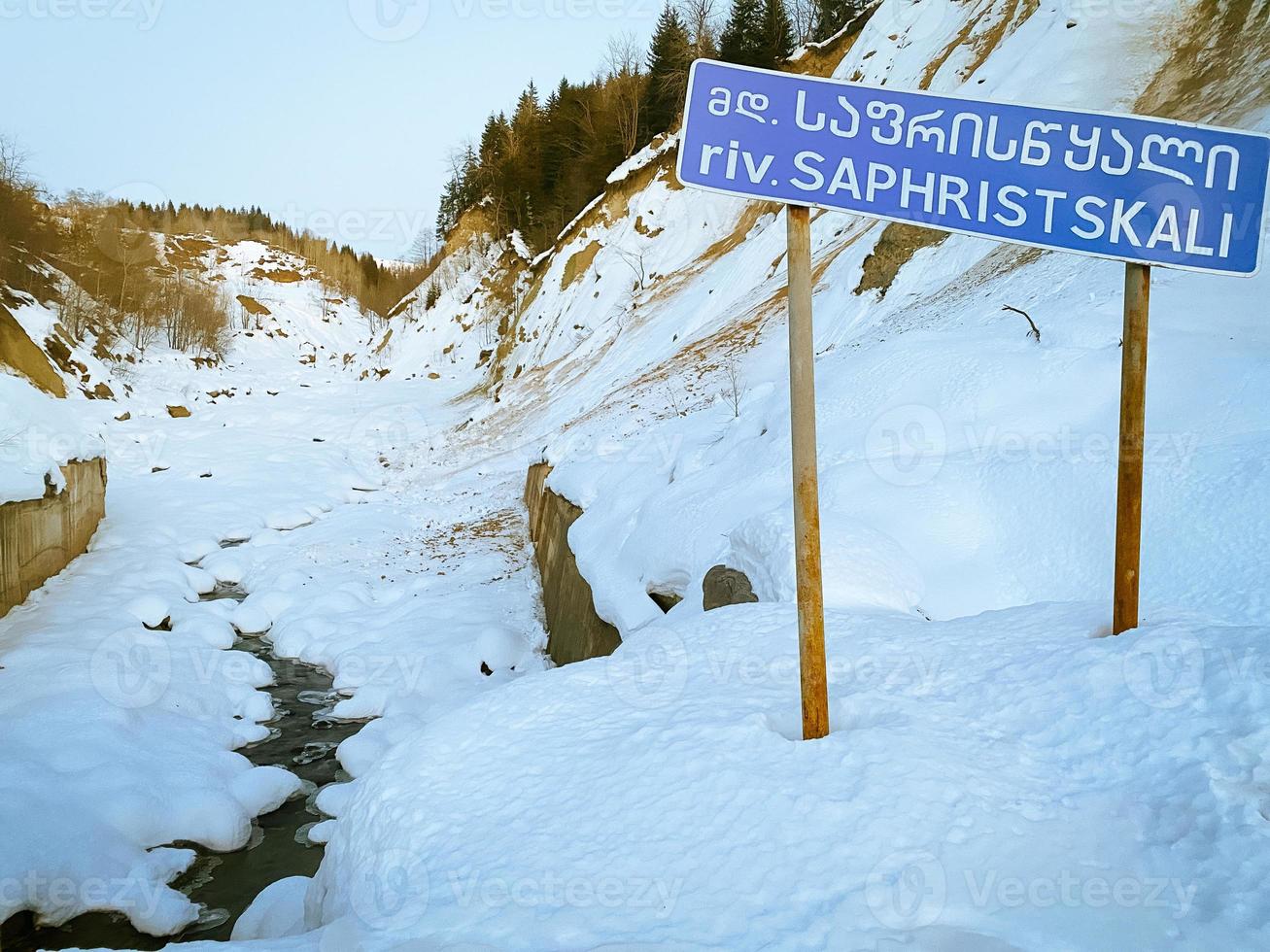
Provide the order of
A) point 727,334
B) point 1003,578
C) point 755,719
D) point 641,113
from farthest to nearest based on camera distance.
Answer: point 641,113 < point 727,334 < point 1003,578 < point 755,719

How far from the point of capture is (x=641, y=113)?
3362 centimetres

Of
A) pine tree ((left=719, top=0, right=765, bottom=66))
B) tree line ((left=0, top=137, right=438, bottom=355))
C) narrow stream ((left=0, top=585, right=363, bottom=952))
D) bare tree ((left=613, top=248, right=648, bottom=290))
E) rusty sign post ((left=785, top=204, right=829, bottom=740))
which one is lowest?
narrow stream ((left=0, top=585, right=363, bottom=952))

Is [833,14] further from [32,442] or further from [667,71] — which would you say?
[32,442]

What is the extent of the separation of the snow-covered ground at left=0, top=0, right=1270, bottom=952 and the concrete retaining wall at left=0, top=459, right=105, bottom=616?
1.10 feet

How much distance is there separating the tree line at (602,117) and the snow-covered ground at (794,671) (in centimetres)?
1757

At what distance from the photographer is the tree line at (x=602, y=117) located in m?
29.0

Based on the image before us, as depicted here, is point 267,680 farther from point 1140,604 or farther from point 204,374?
point 204,374

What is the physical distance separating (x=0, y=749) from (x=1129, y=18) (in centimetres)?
1818

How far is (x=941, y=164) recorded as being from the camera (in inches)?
105

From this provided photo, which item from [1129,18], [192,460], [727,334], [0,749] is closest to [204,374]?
[192,460]

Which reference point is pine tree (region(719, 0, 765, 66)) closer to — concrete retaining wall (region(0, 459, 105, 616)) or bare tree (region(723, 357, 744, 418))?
bare tree (region(723, 357, 744, 418))

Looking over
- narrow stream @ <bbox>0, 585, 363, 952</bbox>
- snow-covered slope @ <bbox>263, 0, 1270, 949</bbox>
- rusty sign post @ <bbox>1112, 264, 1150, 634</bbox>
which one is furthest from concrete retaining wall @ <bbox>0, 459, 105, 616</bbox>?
rusty sign post @ <bbox>1112, 264, 1150, 634</bbox>

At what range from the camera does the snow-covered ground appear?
225cm

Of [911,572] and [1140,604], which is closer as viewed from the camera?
[1140,604]
